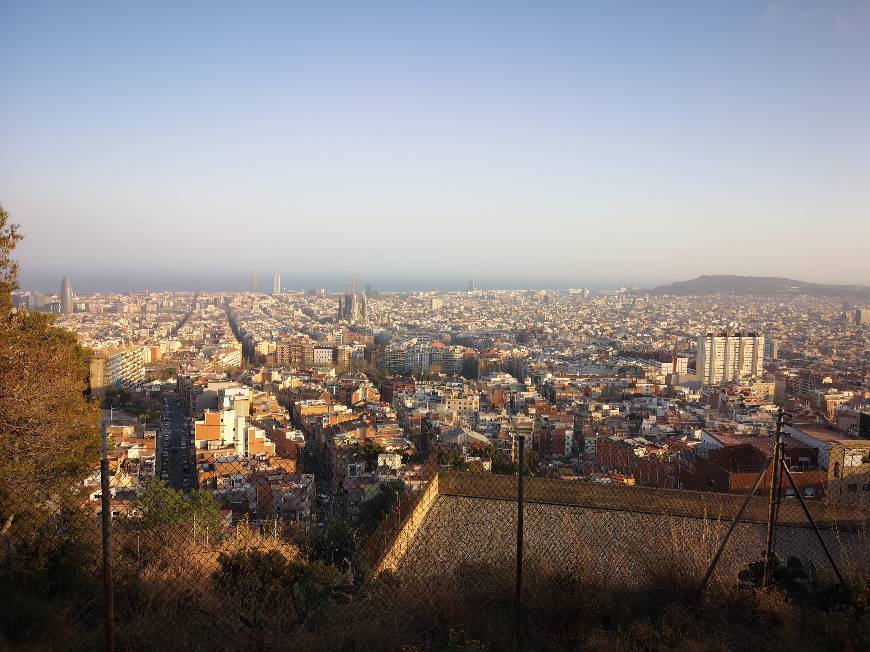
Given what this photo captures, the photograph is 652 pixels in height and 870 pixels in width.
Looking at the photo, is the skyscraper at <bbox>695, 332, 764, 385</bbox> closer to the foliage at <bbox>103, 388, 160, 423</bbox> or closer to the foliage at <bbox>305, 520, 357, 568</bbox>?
the foliage at <bbox>103, 388, 160, 423</bbox>

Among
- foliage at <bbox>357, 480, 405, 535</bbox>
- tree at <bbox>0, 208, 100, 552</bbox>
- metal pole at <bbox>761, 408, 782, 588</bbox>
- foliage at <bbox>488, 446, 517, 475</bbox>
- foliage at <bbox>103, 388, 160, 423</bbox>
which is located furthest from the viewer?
foliage at <bbox>103, 388, 160, 423</bbox>

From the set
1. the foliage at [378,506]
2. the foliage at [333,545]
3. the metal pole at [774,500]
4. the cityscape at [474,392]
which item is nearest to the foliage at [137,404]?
the cityscape at [474,392]

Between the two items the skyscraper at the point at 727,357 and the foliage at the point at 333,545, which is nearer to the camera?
the foliage at the point at 333,545

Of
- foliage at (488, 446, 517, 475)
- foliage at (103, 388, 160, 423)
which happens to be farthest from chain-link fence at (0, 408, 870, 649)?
foliage at (103, 388, 160, 423)

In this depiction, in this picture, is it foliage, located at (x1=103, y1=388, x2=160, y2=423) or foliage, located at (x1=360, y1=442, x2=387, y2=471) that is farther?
foliage, located at (x1=103, y1=388, x2=160, y2=423)

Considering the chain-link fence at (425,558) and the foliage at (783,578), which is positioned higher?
the foliage at (783,578)

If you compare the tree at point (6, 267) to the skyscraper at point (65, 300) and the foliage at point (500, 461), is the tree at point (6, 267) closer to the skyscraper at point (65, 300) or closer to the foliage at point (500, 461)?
the foliage at point (500, 461)

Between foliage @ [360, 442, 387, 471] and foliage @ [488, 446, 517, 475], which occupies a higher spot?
foliage @ [488, 446, 517, 475]
